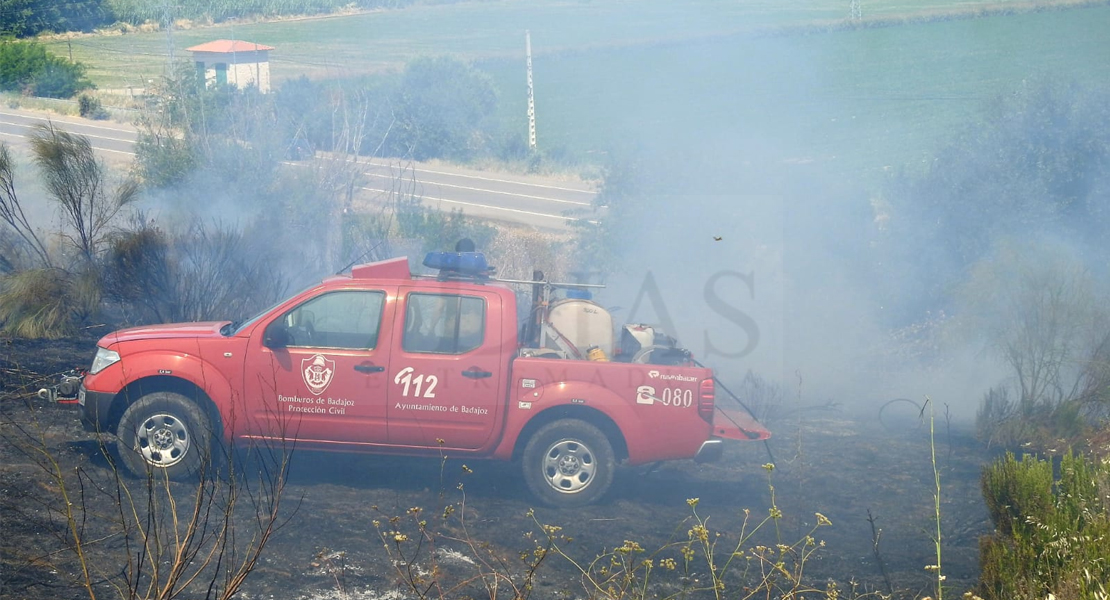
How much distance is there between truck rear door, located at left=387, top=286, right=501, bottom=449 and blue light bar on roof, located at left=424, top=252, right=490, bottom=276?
0.50m

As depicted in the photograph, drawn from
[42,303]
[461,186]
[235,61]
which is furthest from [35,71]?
→ [42,303]

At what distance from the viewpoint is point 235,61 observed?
1047 inches

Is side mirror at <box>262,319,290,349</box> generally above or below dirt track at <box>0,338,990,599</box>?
above

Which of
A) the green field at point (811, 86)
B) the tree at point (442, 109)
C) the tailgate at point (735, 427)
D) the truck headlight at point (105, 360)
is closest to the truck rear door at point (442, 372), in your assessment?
the tailgate at point (735, 427)

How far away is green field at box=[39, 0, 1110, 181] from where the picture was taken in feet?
89.5

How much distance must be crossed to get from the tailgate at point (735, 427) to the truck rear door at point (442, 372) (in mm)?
1814

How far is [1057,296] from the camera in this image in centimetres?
1011

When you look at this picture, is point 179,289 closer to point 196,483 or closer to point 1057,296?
point 196,483

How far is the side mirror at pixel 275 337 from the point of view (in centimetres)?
695

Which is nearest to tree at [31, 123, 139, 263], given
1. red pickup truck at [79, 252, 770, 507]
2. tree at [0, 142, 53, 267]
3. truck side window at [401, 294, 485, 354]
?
tree at [0, 142, 53, 267]

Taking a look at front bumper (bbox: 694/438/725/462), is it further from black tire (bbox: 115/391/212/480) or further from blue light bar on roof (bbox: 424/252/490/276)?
black tire (bbox: 115/391/212/480)

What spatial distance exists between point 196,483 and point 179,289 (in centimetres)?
528

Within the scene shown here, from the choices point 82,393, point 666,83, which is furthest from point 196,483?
point 666,83

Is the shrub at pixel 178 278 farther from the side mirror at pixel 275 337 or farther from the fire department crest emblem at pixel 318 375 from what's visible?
the fire department crest emblem at pixel 318 375
